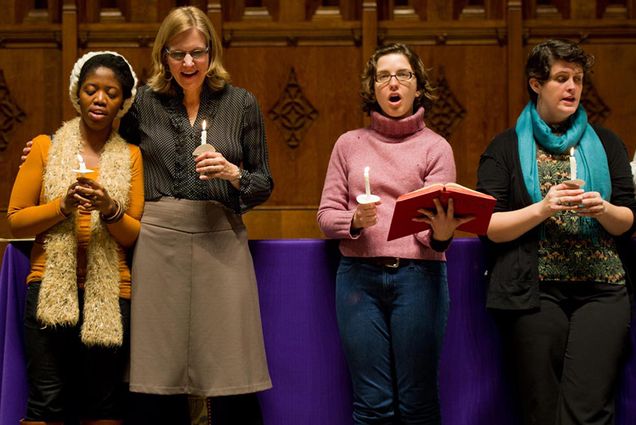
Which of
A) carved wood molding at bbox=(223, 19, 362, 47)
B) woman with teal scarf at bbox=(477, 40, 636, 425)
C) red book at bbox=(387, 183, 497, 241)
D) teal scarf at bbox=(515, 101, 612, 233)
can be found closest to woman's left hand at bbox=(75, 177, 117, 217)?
red book at bbox=(387, 183, 497, 241)

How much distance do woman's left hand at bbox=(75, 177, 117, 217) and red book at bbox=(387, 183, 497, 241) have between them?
898mm

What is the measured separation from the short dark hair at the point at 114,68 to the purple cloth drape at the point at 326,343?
73 centimetres

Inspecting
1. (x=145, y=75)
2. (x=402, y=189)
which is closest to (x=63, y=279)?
(x=402, y=189)

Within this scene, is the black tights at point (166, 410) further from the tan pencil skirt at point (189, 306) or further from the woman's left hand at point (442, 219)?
the woman's left hand at point (442, 219)

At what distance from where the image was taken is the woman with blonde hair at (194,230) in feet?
9.41

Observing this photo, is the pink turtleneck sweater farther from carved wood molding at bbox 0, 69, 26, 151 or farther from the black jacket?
carved wood molding at bbox 0, 69, 26, 151

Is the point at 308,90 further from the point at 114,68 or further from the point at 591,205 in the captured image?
the point at 591,205

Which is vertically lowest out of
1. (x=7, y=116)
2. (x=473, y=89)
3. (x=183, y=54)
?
(x=183, y=54)

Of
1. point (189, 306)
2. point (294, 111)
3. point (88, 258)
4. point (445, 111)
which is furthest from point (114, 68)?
point (445, 111)

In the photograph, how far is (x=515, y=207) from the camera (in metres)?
2.95

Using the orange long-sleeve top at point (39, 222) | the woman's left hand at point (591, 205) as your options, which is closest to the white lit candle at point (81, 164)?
the orange long-sleeve top at point (39, 222)

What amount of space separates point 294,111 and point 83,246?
8.93ft

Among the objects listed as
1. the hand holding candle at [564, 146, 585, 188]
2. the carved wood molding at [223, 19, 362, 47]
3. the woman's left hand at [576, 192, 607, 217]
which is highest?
the carved wood molding at [223, 19, 362, 47]

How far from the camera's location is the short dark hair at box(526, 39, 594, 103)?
116 inches
